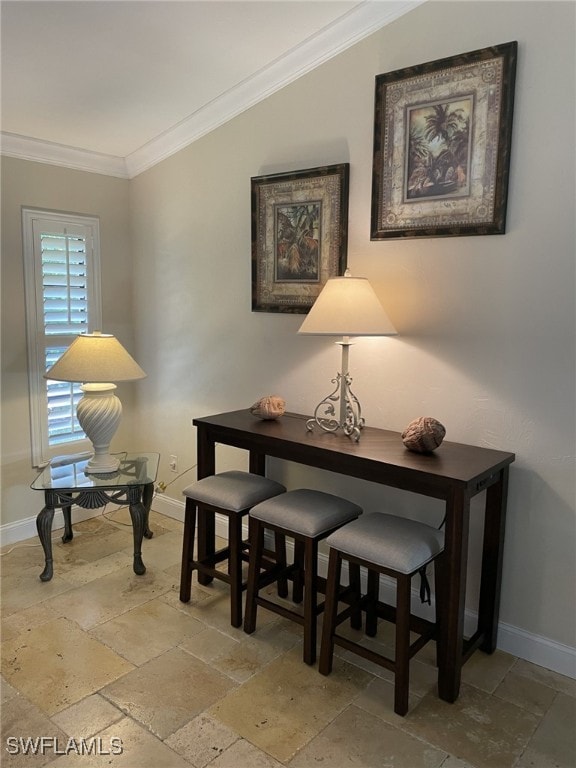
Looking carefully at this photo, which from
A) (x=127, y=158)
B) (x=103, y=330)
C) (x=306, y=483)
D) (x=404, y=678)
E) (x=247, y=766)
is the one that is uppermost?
(x=127, y=158)

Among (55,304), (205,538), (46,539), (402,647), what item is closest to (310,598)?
(402,647)

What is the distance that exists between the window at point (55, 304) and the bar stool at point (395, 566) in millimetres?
2192

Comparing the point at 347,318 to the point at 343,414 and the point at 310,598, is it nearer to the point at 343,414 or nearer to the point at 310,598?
the point at 343,414

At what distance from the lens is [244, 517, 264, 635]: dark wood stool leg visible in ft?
8.25

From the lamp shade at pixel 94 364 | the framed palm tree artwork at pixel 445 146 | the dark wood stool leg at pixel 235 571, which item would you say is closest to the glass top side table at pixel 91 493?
the lamp shade at pixel 94 364

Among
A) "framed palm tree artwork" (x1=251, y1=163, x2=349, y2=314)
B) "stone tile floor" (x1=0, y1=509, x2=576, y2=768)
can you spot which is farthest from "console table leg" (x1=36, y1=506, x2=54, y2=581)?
"framed palm tree artwork" (x1=251, y1=163, x2=349, y2=314)

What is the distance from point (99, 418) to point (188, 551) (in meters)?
0.90

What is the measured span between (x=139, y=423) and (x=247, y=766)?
103 inches

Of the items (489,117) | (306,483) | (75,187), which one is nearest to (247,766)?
(306,483)

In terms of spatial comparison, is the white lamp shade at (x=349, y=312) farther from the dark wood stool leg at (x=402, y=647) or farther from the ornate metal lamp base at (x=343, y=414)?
the dark wood stool leg at (x=402, y=647)

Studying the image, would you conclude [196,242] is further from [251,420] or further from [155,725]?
[155,725]

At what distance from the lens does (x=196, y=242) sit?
11.4ft

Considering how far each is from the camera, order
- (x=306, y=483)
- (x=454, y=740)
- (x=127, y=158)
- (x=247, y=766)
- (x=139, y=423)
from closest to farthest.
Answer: (x=247, y=766) < (x=454, y=740) < (x=306, y=483) < (x=127, y=158) < (x=139, y=423)

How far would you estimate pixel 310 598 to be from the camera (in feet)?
7.59
